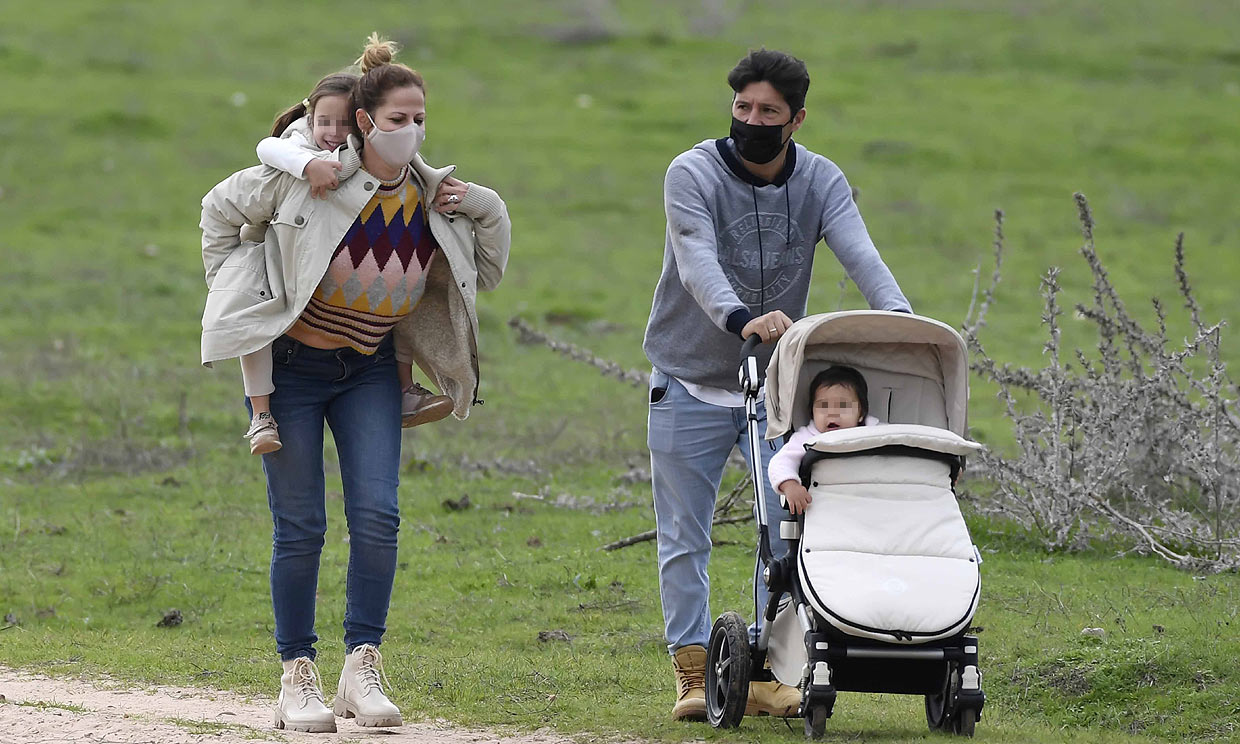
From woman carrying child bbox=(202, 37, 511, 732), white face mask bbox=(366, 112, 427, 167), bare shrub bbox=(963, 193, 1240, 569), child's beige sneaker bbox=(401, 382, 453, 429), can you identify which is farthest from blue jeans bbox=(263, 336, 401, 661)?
bare shrub bbox=(963, 193, 1240, 569)

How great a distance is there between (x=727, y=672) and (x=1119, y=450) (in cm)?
411

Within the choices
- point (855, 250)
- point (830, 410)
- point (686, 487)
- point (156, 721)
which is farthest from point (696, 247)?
point (156, 721)

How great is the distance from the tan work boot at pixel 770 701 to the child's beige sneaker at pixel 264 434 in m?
1.77

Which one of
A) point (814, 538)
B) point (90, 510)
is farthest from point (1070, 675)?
point (90, 510)

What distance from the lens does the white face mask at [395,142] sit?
210 inches

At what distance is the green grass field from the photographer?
277 inches

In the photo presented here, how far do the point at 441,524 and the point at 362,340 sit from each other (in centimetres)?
490

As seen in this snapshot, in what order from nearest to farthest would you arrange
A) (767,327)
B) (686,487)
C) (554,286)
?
(767,327), (686,487), (554,286)

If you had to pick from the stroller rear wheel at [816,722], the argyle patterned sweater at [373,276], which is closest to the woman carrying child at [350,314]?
the argyle patterned sweater at [373,276]

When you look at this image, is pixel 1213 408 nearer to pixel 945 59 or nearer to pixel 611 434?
pixel 611 434

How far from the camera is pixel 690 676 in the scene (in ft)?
19.1

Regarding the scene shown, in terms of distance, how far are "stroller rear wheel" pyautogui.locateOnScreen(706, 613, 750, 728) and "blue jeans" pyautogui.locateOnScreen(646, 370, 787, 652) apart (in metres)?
0.18

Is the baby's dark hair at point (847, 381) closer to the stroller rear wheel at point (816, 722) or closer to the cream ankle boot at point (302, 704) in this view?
the stroller rear wheel at point (816, 722)

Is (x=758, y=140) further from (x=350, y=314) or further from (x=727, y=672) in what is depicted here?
(x=727, y=672)
